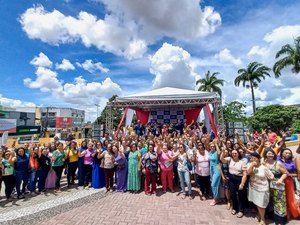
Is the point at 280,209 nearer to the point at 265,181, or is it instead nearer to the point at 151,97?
the point at 265,181

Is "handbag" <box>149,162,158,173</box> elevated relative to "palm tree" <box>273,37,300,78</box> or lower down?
lower down

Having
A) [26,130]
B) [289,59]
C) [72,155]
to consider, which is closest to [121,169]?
[72,155]

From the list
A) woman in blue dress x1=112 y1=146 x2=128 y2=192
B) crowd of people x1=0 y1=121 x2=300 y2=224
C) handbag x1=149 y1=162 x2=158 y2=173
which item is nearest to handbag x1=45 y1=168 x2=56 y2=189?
crowd of people x1=0 y1=121 x2=300 y2=224

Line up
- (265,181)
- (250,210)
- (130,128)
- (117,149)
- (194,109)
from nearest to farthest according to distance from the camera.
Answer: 1. (265,181)
2. (250,210)
3. (117,149)
4. (130,128)
5. (194,109)

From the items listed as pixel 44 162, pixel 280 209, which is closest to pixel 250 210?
pixel 280 209

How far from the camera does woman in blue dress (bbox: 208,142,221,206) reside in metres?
4.69

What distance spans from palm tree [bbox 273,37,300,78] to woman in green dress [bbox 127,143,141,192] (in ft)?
76.5

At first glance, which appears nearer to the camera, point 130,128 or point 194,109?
point 130,128

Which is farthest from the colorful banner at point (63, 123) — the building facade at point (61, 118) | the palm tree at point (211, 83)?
the palm tree at point (211, 83)

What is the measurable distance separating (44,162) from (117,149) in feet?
6.85

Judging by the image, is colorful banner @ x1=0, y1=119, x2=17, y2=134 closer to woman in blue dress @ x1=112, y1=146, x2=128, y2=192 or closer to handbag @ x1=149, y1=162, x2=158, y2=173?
woman in blue dress @ x1=112, y1=146, x2=128, y2=192

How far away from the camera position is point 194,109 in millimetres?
14367

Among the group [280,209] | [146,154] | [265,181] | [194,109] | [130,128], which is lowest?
[280,209]

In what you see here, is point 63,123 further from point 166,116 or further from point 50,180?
point 50,180
